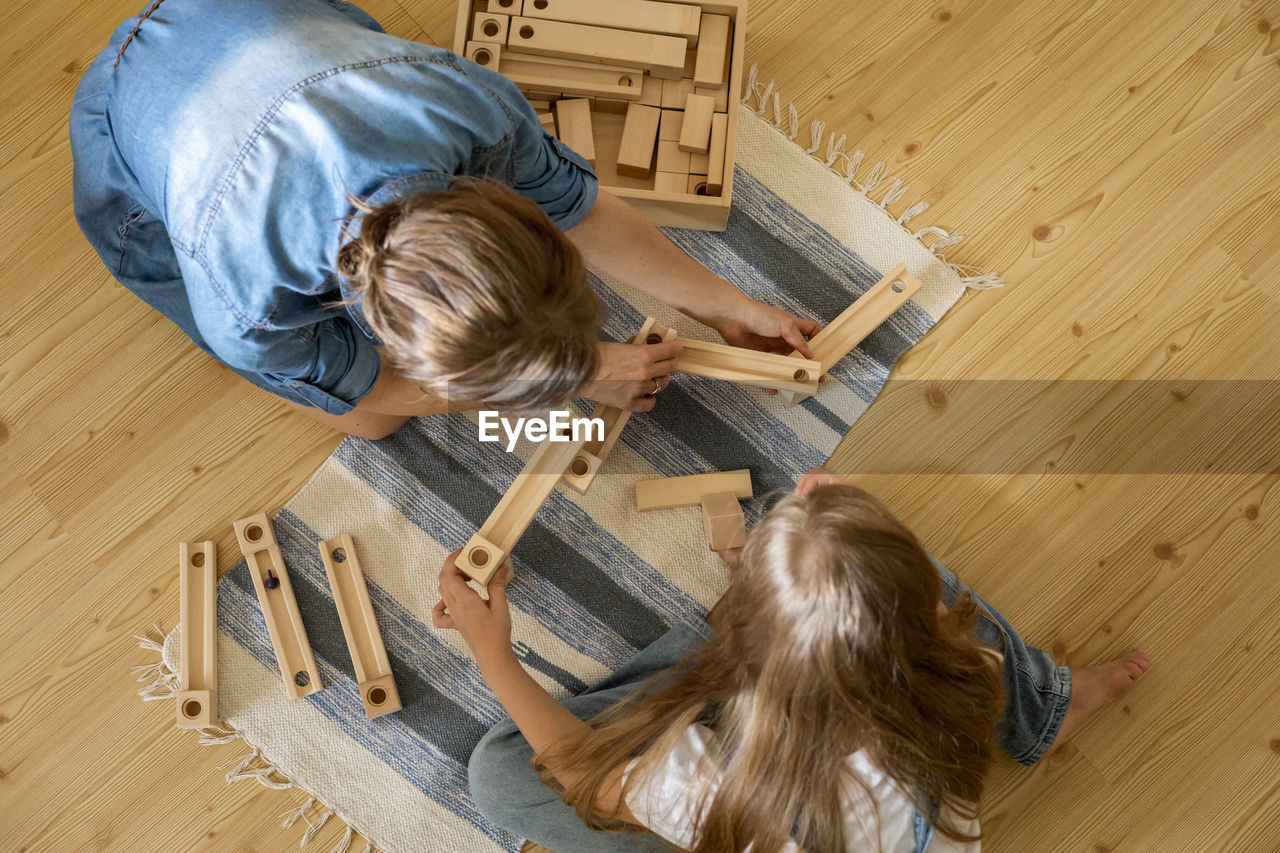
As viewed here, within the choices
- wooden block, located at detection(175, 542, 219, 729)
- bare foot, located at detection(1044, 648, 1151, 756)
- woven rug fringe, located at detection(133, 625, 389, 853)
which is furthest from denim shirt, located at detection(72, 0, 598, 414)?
bare foot, located at detection(1044, 648, 1151, 756)

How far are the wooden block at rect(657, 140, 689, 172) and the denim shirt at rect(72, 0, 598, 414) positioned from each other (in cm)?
35

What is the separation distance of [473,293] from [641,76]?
62 cm

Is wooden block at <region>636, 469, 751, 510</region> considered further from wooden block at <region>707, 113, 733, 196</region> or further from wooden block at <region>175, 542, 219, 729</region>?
wooden block at <region>175, 542, 219, 729</region>

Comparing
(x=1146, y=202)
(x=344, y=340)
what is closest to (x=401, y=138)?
(x=344, y=340)

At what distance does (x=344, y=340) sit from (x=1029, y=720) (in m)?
0.85

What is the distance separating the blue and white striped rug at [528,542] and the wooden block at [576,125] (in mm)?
165

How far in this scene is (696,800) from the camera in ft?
2.54

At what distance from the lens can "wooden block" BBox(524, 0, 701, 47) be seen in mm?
1026

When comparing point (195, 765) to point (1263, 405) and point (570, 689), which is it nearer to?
point (570, 689)

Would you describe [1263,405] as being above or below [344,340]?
above

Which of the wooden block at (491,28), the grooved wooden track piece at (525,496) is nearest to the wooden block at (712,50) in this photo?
the wooden block at (491,28)

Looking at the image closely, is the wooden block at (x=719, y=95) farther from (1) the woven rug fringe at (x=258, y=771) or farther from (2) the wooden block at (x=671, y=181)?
(1) the woven rug fringe at (x=258, y=771)

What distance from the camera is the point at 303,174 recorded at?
2.04 feet

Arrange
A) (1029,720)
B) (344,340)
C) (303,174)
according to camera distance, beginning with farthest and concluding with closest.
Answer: (1029,720), (344,340), (303,174)
